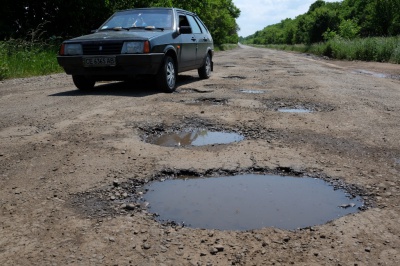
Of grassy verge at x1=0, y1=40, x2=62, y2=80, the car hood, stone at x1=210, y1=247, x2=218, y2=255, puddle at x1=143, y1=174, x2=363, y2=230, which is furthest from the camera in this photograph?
grassy verge at x1=0, y1=40, x2=62, y2=80

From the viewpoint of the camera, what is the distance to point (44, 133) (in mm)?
3961

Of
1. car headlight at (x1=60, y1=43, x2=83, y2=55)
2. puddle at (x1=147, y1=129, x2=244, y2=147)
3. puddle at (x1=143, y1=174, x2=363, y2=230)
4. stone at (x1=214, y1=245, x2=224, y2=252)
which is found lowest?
puddle at (x1=143, y1=174, x2=363, y2=230)

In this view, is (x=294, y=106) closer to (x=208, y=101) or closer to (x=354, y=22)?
(x=208, y=101)

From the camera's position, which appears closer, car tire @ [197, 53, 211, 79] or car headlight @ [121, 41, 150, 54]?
car headlight @ [121, 41, 150, 54]

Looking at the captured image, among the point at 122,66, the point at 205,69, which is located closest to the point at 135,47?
the point at 122,66

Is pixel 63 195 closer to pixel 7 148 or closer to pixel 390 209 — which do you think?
pixel 7 148

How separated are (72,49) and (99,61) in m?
0.58

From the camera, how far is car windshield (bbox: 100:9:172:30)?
7.16 meters

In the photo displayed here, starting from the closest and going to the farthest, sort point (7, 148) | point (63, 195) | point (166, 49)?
1. point (63, 195)
2. point (7, 148)
3. point (166, 49)

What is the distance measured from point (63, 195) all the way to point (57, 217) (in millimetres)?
327

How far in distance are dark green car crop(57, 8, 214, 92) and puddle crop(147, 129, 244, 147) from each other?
2.46 m

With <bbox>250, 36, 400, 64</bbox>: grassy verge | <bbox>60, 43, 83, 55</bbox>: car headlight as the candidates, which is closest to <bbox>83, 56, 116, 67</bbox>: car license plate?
<bbox>60, 43, 83, 55</bbox>: car headlight

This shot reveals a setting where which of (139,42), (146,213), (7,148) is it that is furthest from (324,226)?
(139,42)

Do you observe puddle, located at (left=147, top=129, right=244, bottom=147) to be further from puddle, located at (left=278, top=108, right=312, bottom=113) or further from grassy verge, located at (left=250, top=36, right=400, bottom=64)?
grassy verge, located at (left=250, top=36, right=400, bottom=64)
